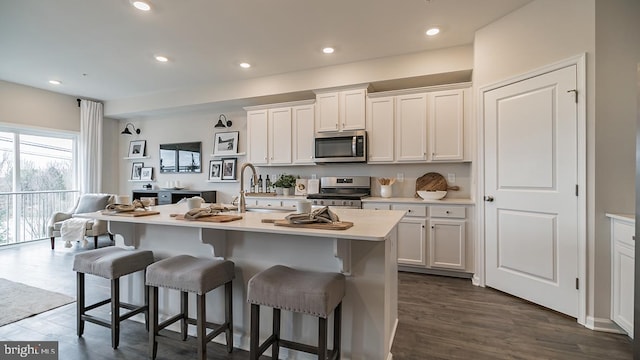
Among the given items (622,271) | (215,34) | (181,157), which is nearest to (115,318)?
(215,34)

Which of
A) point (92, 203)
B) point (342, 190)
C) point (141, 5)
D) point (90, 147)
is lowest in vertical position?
point (92, 203)

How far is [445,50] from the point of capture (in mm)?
3459

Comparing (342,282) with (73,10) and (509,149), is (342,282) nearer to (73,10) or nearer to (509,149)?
(509,149)

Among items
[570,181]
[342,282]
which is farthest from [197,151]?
[570,181]

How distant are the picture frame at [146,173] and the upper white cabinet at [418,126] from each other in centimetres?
456

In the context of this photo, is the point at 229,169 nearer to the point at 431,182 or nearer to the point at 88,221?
the point at 88,221

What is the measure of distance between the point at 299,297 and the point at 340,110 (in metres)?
3.05

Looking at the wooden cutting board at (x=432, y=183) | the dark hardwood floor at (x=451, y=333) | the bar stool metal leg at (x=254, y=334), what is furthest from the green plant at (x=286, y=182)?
the bar stool metal leg at (x=254, y=334)

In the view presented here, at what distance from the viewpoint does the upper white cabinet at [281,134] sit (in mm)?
4273

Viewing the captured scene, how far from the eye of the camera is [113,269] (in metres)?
1.91

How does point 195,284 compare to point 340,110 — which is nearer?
point 195,284

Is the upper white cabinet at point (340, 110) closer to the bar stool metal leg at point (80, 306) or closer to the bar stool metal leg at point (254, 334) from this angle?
the bar stool metal leg at point (254, 334)

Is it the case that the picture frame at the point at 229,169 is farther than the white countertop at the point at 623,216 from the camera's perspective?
Yes

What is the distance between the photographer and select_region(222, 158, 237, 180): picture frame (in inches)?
203
